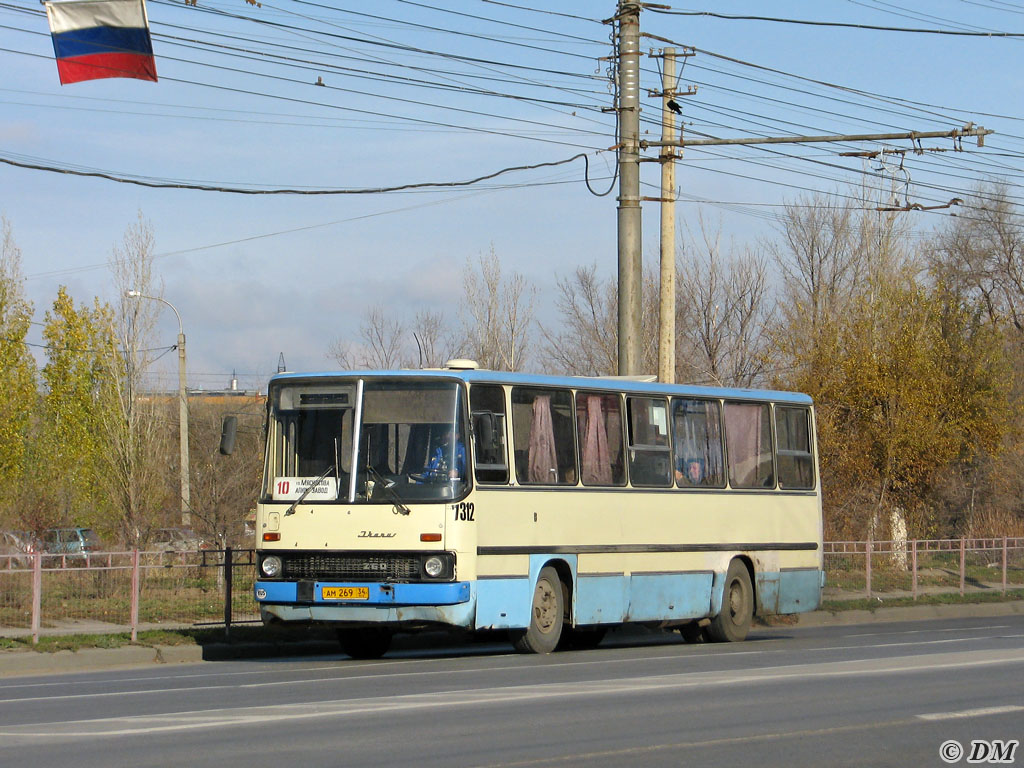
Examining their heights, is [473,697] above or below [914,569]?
below

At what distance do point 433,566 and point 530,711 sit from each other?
4722mm

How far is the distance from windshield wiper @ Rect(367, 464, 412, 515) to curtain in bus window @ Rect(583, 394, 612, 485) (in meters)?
2.91

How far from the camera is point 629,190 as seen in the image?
2266 cm

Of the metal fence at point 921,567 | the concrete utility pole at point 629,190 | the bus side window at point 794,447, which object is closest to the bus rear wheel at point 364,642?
the concrete utility pole at point 629,190

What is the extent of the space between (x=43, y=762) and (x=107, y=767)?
1.55 feet

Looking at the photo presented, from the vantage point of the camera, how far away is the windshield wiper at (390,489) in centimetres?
1545

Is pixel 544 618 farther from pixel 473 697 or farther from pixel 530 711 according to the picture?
pixel 530 711

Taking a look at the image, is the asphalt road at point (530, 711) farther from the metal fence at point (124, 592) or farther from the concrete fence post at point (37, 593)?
the metal fence at point (124, 592)

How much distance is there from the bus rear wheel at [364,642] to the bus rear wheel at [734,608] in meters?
5.01

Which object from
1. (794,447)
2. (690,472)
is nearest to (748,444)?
(794,447)

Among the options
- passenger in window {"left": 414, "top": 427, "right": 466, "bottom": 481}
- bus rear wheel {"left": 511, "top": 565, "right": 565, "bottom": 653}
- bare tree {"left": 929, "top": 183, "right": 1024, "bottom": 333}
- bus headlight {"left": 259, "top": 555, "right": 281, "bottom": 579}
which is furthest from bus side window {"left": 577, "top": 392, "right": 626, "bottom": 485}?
bare tree {"left": 929, "top": 183, "right": 1024, "bottom": 333}

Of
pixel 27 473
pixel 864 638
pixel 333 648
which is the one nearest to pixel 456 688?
pixel 333 648

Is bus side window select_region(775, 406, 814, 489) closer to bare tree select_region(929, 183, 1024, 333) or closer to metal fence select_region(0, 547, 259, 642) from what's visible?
metal fence select_region(0, 547, 259, 642)

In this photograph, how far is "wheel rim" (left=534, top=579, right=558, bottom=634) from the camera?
16812mm
